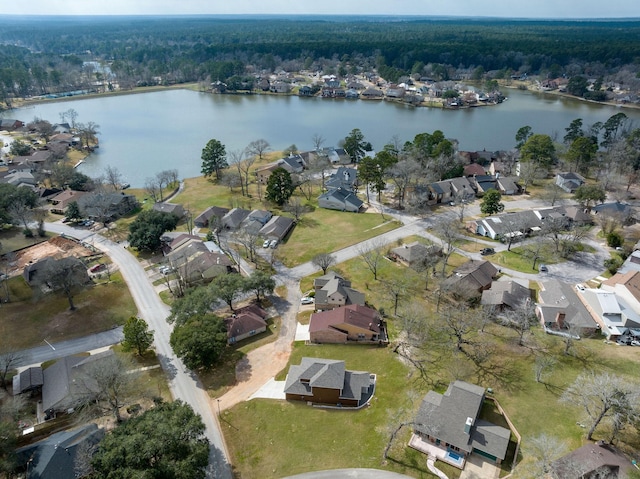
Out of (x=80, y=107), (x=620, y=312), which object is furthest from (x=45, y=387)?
(x=80, y=107)

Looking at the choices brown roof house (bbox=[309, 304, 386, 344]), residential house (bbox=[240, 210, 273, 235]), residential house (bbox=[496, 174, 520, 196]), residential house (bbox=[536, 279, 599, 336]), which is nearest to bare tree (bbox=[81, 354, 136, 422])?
brown roof house (bbox=[309, 304, 386, 344])

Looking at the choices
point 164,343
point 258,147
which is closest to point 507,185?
point 258,147

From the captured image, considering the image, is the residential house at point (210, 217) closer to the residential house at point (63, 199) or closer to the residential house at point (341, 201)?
the residential house at point (341, 201)

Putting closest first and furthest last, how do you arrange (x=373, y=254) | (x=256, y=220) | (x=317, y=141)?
(x=373, y=254) < (x=256, y=220) < (x=317, y=141)

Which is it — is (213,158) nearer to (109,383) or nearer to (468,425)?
(109,383)

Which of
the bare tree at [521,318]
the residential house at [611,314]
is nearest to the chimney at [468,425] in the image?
the bare tree at [521,318]

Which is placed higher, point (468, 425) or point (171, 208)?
point (468, 425)

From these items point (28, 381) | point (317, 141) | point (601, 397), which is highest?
point (601, 397)
